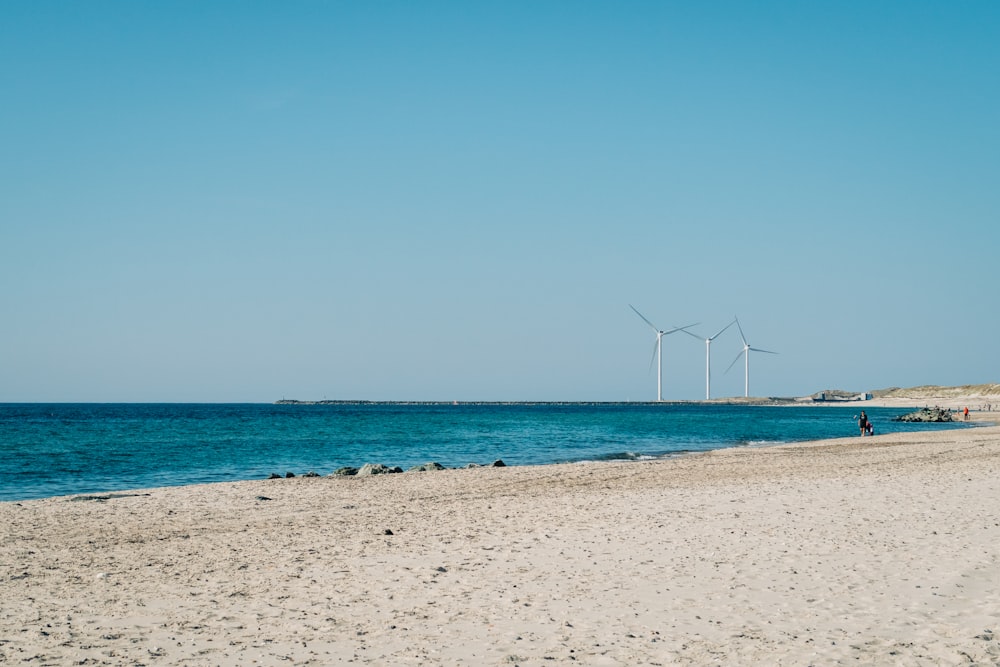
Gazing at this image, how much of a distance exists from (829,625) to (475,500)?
12416 millimetres


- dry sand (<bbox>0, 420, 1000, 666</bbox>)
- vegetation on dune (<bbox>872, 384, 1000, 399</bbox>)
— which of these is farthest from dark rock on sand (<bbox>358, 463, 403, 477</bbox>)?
vegetation on dune (<bbox>872, 384, 1000, 399</bbox>)

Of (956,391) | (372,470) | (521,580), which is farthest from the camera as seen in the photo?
(956,391)

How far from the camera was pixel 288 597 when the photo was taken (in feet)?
34.1

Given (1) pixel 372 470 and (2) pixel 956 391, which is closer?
(1) pixel 372 470

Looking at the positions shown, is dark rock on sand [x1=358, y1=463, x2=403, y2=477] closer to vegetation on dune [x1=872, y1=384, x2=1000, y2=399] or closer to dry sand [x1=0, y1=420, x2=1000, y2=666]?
dry sand [x1=0, y1=420, x2=1000, y2=666]

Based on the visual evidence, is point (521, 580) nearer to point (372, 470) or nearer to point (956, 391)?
point (372, 470)

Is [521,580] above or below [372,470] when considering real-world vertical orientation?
above

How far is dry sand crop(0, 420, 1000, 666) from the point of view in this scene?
8.29m

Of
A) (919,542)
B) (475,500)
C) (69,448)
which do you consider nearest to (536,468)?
(475,500)

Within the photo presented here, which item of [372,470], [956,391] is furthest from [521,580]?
[956,391]

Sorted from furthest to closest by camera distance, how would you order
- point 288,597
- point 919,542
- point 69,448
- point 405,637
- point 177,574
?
point 69,448 < point 919,542 < point 177,574 < point 288,597 < point 405,637

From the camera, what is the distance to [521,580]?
11039 millimetres

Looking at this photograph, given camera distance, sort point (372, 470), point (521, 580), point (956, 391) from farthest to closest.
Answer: point (956, 391) < point (372, 470) < point (521, 580)

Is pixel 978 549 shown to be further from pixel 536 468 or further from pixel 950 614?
pixel 536 468
